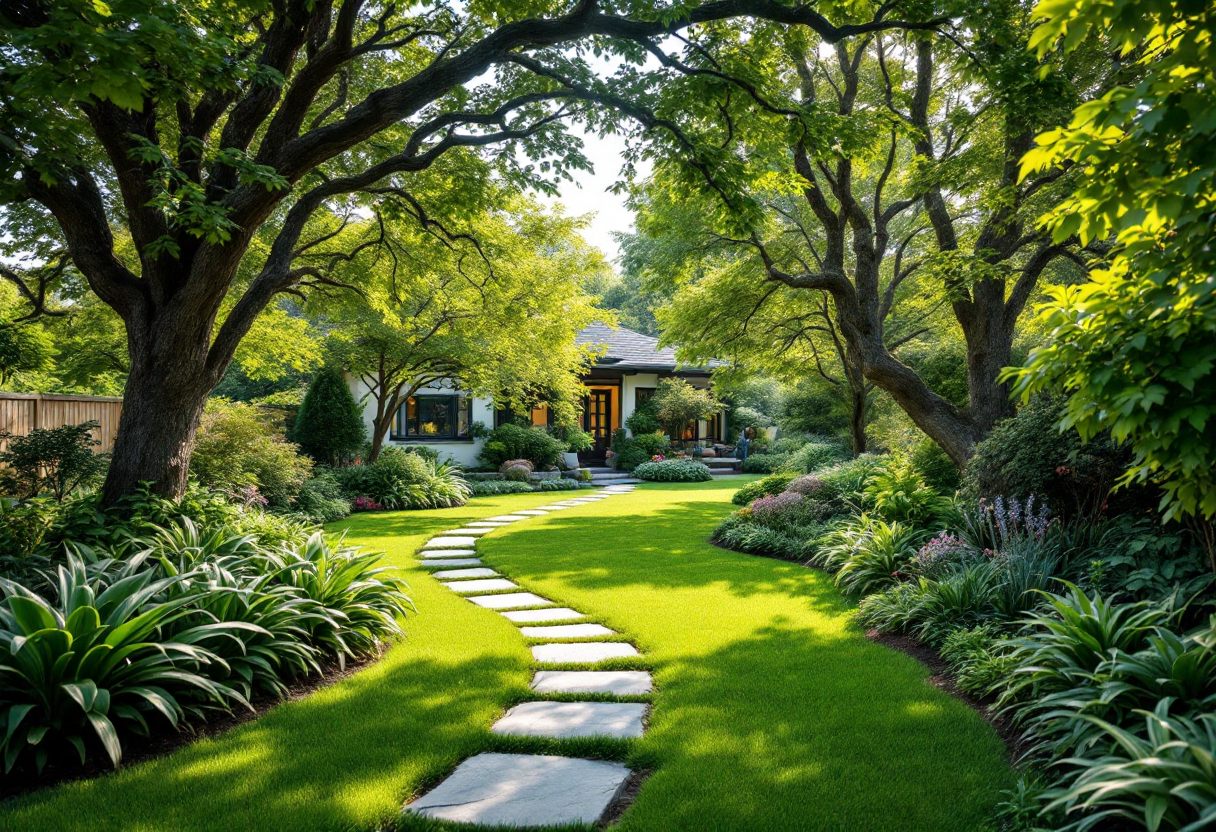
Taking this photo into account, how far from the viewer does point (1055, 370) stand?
8.63 feet

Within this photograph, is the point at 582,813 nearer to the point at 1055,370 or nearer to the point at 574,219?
the point at 1055,370

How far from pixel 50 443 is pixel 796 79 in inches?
466

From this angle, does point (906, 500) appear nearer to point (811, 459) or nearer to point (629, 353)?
point (811, 459)

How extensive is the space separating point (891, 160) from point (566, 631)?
9000mm

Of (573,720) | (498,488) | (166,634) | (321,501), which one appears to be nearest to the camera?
(573,720)

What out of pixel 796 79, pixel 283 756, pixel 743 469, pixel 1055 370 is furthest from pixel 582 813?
pixel 743 469

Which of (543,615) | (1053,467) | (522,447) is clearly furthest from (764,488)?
(522,447)

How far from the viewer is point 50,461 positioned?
7059mm

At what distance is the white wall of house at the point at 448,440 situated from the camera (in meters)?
20.5

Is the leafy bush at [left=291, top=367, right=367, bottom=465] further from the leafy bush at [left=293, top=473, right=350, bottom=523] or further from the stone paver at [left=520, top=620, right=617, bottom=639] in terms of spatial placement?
the stone paver at [left=520, top=620, right=617, bottom=639]

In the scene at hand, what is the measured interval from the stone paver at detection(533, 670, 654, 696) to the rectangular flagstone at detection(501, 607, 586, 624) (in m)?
1.20

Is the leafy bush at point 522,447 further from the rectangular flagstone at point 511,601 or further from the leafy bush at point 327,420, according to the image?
the rectangular flagstone at point 511,601

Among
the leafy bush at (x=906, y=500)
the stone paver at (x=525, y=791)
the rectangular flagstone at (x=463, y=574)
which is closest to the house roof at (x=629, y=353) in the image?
the leafy bush at (x=906, y=500)

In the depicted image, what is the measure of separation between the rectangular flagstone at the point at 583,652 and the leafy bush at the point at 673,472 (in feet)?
51.3
